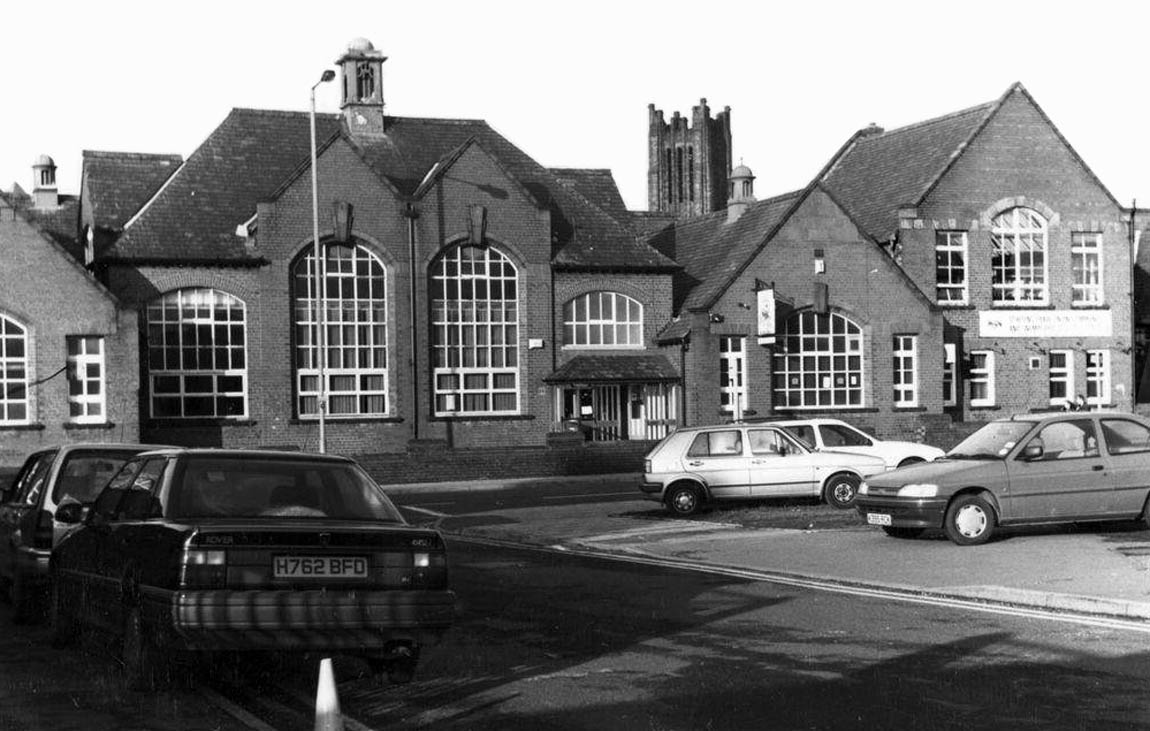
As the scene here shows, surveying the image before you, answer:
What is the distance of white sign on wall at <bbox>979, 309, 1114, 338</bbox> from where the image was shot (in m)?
52.7

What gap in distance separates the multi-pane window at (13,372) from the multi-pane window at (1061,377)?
104 ft

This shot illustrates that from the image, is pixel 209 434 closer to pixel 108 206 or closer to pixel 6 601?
pixel 108 206

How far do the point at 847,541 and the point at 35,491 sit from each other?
10183 millimetres

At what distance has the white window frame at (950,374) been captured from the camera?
51875 millimetres

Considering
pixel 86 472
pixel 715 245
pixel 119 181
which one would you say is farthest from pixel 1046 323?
pixel 86 472

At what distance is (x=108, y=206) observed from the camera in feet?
158

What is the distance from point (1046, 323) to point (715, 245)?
11112 mm

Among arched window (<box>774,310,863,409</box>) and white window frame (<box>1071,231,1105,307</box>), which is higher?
white window frame (<box>1071,231,1105,307</box>)

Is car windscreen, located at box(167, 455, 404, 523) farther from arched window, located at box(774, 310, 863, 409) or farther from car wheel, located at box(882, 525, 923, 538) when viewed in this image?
arched window, located at box(774, 310, 863, 409)

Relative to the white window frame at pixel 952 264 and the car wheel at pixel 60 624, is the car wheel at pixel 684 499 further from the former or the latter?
the white window frame at pixel 952 264

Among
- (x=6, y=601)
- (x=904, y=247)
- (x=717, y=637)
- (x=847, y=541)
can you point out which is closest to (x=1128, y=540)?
(x=847, y=541)

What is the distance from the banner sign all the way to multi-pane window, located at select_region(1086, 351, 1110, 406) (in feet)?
42.1

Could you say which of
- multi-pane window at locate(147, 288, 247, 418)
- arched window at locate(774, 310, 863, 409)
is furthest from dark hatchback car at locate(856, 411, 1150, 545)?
arched window at locate(774, 310, 863, 409)

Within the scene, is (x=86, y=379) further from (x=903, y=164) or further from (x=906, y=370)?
Result: (x=903, y=164)
